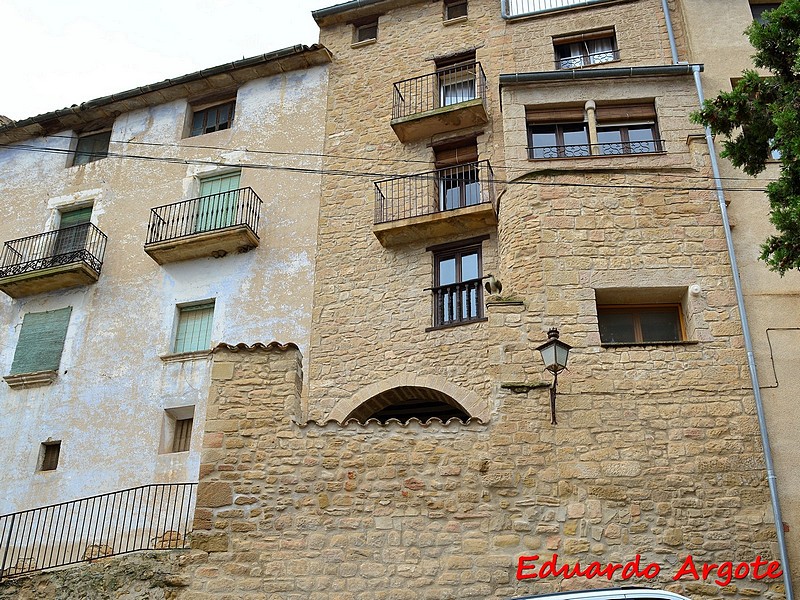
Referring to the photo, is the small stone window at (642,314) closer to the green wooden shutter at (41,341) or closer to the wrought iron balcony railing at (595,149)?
the wrought iron balcony railing at (595,149)

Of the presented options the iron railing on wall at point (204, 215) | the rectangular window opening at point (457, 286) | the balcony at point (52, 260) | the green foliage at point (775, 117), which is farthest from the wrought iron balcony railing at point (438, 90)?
the balcony at point (52, 260)

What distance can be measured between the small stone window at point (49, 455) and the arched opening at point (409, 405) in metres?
6.26

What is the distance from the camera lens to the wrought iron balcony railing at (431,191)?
14.0 meters

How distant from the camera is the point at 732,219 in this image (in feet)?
35.3

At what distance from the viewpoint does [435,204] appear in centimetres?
1410

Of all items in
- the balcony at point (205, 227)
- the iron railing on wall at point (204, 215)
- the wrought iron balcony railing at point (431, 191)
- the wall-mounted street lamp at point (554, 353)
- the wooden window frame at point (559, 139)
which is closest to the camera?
the wall-mounted street lamp at point (554, 353)

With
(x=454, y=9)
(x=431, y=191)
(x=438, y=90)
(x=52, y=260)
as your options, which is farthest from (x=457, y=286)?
(x=52, y=260)

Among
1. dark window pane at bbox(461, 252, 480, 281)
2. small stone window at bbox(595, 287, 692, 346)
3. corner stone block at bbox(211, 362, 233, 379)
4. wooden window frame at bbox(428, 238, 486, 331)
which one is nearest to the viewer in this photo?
corner stone block at bbox(211, 362, 233, 379)

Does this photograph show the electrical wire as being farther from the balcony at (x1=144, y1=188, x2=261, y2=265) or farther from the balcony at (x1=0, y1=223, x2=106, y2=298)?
the balcony at (x1=0, y1=223, x2=106, y2=298)

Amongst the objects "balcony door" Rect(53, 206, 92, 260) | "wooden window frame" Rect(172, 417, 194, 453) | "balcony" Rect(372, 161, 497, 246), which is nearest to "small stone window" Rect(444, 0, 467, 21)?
"balcony" Rect(372, 161, 497, 246)

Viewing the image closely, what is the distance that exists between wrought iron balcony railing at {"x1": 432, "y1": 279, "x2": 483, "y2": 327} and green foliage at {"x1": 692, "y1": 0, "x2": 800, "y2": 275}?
5.08 m

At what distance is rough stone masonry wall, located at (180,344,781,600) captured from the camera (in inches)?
330

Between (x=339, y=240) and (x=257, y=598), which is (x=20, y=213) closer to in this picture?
(x=339, y=240)

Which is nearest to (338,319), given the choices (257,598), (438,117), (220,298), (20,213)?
(220,298)
